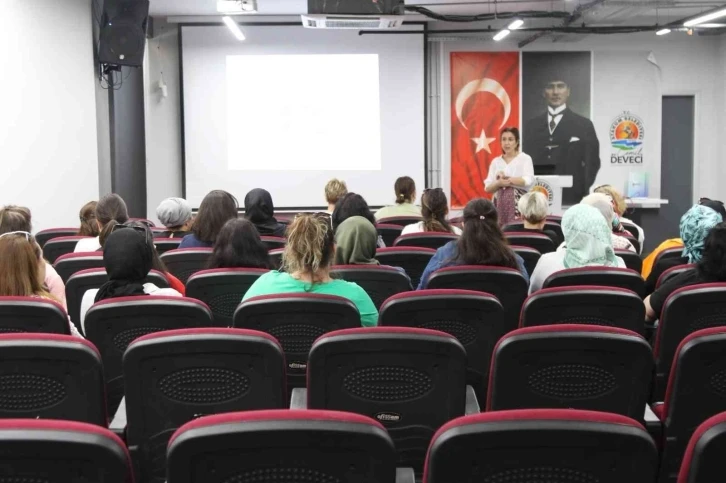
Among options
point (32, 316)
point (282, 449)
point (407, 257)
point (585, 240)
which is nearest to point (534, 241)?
point (407, 257)

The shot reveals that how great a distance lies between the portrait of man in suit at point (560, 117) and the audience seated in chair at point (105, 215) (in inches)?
315

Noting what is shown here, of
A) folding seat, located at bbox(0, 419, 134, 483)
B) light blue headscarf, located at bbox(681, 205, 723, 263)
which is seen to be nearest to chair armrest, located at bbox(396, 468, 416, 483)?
folding seat, located at bbox(0, 419, 134, 483)

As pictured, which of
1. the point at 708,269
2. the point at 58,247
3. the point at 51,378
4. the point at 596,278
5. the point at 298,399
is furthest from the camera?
the point at 58,247

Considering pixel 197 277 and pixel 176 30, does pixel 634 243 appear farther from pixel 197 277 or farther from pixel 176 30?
pixel 176 30

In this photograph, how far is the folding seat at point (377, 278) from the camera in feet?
13.6

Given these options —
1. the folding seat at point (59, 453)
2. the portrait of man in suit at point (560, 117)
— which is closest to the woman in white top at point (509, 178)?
the portrait of man in suit at point (560, 117)

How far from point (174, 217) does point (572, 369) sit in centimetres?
441

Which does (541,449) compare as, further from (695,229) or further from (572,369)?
(695,229)

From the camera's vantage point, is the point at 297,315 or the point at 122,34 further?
the point at 122,34

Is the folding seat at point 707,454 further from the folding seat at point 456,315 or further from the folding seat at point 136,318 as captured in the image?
the folding seat at point 136,318

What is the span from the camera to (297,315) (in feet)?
10.0

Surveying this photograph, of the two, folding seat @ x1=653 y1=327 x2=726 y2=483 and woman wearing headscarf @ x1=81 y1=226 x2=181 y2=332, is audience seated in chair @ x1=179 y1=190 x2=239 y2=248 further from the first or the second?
folding seat @ x1=653 y1=327 x2=726 y2=483

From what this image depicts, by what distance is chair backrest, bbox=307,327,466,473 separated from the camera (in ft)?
7.63

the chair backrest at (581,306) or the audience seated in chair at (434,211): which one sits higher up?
the audience seated in chair at (434,211)
